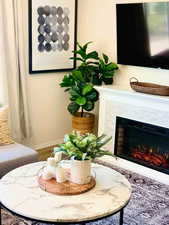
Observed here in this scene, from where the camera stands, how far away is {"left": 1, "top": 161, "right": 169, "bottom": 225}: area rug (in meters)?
2.61

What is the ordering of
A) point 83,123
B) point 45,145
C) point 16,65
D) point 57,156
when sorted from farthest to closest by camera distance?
point 45,145 < point 83,123 < point 16,65 < point 57,156

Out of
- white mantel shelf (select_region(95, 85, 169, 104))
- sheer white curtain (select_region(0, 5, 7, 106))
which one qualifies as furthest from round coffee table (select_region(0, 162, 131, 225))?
sheer white curtain (select_region(0, 5, 7, 106))

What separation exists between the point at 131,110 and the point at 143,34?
2.78ft

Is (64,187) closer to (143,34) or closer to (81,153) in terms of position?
(81,153)

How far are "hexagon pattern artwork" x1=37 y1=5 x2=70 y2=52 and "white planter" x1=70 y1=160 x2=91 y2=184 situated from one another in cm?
229

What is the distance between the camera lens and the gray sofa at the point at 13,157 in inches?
111

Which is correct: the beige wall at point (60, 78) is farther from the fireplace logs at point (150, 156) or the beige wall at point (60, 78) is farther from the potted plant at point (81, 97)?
the fireplace logs at point (150, 156)

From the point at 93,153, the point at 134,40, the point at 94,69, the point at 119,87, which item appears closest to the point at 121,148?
the point at 119,87

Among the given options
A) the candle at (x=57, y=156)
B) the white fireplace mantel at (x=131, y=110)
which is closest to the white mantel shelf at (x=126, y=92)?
the white fireplace mantel at (x=131, y=110)

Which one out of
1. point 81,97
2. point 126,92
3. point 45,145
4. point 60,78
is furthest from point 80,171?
point 60,78

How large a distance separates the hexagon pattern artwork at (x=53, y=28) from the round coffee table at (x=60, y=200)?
217cm

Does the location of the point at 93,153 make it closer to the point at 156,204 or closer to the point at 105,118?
the point at 156,204

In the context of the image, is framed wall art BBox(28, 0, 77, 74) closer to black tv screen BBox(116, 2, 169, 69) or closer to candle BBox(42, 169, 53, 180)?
black tv screen BBox(116, 2, 169, 69)

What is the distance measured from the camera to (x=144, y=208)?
2.84m
